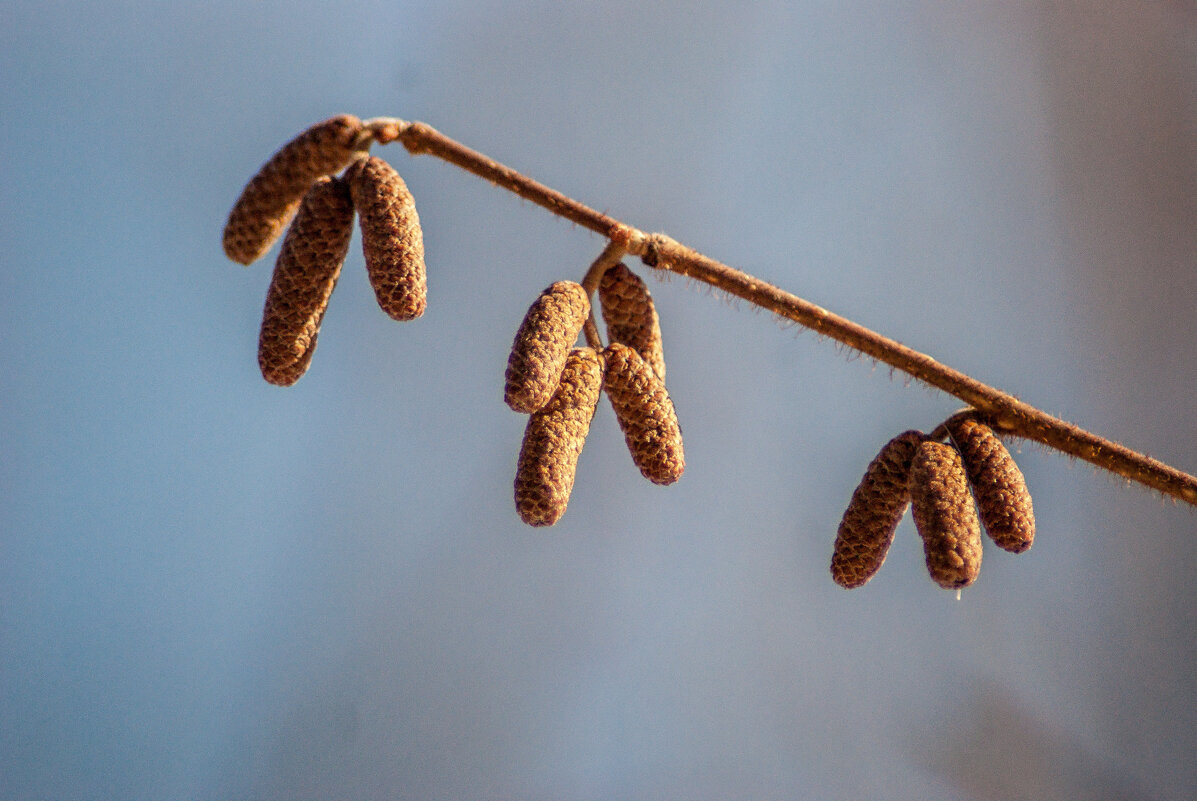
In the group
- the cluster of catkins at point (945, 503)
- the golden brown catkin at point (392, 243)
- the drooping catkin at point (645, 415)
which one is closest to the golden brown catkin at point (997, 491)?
the cluster of catkins at point (945, 503)

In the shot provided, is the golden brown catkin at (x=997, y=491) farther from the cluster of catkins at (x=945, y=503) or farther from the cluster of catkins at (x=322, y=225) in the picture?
the cluster of catkins at (x=322, y=225)

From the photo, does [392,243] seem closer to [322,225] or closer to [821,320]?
[322,225]

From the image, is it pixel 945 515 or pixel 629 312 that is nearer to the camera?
pixel 945 515

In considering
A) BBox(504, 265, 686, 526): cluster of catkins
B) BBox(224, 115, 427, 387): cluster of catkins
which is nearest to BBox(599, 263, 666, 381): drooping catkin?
BBox(504, 265, 686, 526): cluster of catkins

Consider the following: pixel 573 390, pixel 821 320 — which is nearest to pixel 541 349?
pixel 573 390

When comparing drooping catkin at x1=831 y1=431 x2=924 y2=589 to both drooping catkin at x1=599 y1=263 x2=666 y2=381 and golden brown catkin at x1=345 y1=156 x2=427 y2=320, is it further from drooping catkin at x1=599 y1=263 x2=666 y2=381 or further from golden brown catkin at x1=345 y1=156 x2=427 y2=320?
golden brown catkin at x1=345 y1=156 x2=427 y2=320

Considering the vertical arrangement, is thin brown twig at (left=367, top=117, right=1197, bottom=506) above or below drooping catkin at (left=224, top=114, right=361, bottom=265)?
above
